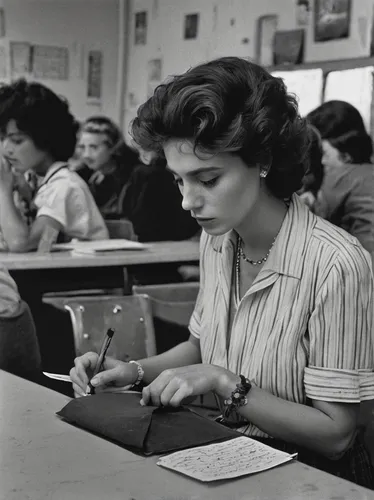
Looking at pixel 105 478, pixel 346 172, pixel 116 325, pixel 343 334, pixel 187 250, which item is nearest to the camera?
pixel 105 478

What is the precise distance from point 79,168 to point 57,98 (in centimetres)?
43

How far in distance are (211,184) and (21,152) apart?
4.11 ft

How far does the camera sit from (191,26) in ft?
7.19

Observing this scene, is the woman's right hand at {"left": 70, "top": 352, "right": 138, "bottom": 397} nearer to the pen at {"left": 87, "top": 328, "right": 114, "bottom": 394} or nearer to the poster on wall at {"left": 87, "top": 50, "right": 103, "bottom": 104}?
the pen at {"left": 87, "top": 328, "right": 114, "bottom": 394}

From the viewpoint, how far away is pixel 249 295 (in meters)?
1.41

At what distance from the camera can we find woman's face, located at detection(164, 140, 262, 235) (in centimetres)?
129

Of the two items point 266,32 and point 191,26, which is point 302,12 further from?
point 191,26

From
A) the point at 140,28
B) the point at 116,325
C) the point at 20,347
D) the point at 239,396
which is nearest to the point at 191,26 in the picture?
the point at 140,28

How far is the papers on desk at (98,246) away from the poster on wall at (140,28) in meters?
0.73

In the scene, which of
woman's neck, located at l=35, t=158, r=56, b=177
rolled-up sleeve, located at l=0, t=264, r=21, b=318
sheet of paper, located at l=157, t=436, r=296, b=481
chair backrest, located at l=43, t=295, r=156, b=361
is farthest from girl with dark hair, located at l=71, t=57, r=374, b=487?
woman's neck, located at l=35, t=158, r=56, b=177

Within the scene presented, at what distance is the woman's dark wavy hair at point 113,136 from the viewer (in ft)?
7.27

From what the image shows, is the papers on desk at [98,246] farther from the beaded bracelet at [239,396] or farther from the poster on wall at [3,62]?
the beaded bracelet at [239,396]

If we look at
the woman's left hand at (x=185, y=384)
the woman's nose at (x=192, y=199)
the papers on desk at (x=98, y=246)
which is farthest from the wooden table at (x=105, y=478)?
the papers on desk at (x=98, y=246)

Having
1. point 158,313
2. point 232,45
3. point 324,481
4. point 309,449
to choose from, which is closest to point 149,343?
point 158,313
